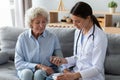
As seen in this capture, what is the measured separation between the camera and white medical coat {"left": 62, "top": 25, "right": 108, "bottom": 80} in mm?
1884

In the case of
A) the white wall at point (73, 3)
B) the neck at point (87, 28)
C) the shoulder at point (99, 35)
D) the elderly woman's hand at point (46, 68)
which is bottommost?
the elderly woman's hand at point (46, 68)

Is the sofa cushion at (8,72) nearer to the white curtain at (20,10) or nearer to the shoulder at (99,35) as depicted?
the shoulder at (99,35)

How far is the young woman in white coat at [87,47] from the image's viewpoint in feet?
6.18

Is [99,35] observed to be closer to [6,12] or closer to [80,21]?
[80,21]

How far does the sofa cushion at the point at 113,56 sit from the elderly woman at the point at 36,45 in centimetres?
46

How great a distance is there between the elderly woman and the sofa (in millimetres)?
191

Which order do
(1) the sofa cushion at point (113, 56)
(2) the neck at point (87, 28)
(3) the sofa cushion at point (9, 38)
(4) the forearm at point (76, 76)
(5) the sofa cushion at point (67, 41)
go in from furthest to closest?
1. (3) the sofa cushion at point (9, 38)
2. (5) the sofa cushion at point (67, 41)
3. (1) the sofa cushion at point (113, 56)
4. (2) the neck at point (87, 28)
5. (4) the forearm at point (76, 76)

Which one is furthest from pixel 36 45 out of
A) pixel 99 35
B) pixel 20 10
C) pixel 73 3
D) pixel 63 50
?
pixel 73 3

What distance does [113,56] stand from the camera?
230cm

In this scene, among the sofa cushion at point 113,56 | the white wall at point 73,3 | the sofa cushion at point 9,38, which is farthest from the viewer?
the white wall at point 73,3

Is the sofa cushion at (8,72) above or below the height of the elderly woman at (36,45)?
below

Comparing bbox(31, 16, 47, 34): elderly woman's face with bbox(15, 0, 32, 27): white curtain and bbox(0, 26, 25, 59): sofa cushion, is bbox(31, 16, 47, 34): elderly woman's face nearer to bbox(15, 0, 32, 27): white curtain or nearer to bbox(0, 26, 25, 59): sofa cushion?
bbox(0, 26, 25, 59): sofa cushion

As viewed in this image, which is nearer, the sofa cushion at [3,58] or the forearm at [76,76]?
the forearm at [76,76]

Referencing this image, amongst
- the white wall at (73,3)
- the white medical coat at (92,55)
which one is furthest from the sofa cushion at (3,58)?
the white wall at (73,3)
